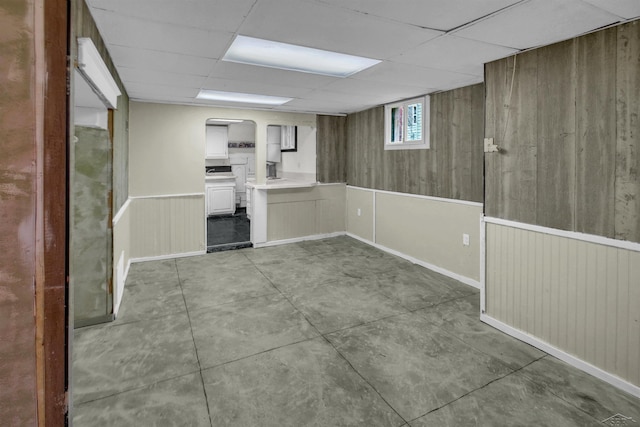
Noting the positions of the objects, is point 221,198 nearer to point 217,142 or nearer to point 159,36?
point 217,142

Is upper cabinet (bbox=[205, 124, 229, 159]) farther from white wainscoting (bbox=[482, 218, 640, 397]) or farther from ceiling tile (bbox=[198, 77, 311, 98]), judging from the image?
white wainscoting (bbox=[482, 218, 640, 397])

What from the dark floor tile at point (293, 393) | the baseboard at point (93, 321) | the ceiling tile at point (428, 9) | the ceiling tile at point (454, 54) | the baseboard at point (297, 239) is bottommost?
the dark floor tile at point (293, 393)

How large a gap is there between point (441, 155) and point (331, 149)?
231cm

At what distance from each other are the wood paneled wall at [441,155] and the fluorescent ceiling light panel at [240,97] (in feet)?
5.17

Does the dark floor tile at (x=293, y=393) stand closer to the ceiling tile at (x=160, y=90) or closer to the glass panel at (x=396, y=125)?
the ceiling tile at (x=160, y=90)

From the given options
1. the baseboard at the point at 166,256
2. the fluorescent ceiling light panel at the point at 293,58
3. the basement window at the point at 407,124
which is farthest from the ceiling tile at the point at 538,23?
the baseboard at the point at 166,256

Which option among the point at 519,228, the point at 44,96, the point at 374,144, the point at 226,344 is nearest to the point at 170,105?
the point at 374,144

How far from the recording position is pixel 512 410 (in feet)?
6.35

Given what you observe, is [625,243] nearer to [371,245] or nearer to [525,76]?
[525,76]

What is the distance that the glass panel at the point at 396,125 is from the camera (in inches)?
196

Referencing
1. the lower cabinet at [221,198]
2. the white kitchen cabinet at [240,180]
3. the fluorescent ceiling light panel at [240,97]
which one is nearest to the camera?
the fluorescent ceiling light panel at [240,97]

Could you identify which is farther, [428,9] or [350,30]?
[350,30]

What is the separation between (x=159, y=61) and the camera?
2891mm

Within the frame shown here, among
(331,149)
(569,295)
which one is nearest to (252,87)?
(331,149)
